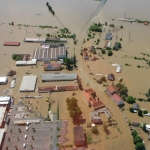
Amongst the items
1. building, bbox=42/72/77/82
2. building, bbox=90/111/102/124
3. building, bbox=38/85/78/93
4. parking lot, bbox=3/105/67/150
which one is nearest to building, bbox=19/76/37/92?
building, bbox=38/85/78/93

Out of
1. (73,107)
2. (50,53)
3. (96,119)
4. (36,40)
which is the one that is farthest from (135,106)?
(36,40)

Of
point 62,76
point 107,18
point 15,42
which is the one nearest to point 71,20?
point 107,18

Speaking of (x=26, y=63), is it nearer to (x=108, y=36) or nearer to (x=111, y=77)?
(x=111, y=77)

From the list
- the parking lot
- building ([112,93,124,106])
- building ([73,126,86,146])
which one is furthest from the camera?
building ([112,93,124,106])

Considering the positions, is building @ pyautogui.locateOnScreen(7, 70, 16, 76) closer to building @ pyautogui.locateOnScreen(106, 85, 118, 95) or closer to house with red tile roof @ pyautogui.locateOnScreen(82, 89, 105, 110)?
house with red tile roof @ pyautogui.locateOnScreen(82, 89, 105, 110)

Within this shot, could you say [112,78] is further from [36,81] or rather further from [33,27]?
[33,27]

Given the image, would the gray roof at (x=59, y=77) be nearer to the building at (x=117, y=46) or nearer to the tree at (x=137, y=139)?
the building at (x=117, y=46)
